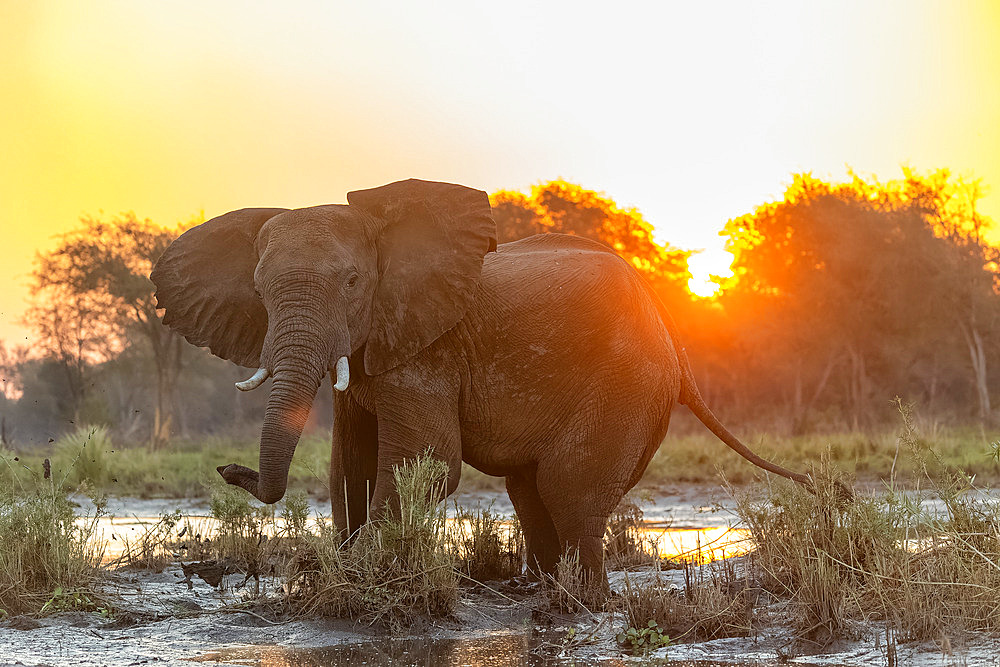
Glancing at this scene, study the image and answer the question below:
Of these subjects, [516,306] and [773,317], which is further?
[773,317]

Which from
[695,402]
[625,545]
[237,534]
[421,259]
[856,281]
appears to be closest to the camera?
[421,259]

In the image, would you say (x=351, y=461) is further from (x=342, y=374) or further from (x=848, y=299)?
(x=848, y=299)

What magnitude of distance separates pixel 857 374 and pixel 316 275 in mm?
31340

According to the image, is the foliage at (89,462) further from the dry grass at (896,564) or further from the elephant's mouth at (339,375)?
the dry grass at (896,564)

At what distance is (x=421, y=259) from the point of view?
764 cm

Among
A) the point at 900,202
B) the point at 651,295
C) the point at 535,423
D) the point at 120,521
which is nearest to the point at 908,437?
the point at 535,423

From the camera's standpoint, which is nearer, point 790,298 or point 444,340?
point 444,340

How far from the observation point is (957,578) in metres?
6.31

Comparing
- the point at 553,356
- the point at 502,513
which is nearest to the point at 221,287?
the point at 553,356

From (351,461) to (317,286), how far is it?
1.38 m

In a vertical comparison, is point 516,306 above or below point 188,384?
below

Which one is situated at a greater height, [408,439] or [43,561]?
[408,439]

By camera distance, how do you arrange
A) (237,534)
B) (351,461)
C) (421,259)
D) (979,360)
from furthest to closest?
(979,360)
(237,534)
(351,461)
(421,259)

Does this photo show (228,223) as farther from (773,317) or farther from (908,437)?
(773,317)
